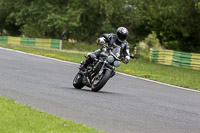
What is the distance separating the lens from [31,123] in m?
6.68

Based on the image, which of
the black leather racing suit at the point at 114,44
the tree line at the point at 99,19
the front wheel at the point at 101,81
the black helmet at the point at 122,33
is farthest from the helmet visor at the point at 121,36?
the tree line at the point at 99,19

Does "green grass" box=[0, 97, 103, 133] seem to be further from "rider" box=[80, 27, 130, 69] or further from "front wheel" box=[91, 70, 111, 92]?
"rider" box=[80, 27, 130, 69]

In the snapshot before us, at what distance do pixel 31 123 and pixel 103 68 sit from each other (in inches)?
202

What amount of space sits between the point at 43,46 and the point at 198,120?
111 feet

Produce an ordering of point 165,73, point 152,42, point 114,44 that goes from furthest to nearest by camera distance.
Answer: point 152,42 → point 165,73 → point 114,44

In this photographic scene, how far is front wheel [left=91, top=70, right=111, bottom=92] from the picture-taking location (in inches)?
456

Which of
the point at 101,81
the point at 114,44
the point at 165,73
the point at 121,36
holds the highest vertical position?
the point at 121,36

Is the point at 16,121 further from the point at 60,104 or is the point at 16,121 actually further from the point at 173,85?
the point at 173,85

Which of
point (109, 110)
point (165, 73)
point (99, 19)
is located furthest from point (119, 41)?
point (99, 19)

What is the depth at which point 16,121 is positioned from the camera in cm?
671

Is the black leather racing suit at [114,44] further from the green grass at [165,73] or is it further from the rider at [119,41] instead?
the green grass at [165,73]

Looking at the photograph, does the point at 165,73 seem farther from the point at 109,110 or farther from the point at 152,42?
the point at 109,110

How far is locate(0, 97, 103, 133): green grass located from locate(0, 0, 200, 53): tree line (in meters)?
31.4

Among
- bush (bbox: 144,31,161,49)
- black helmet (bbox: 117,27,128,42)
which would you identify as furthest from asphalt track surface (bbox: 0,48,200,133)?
bush (bbox: 144,31,161,49)
